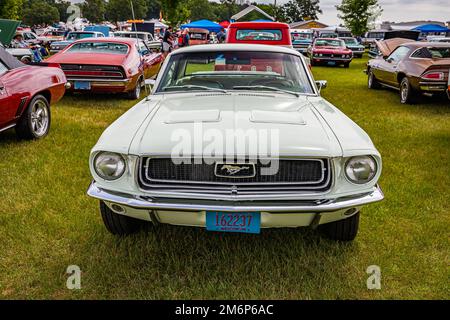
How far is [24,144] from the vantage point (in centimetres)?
585

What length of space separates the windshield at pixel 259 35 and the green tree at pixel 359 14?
93.1 ft

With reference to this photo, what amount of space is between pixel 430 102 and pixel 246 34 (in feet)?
16.0

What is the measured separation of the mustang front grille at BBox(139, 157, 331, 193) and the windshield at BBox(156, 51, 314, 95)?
4.50 ft

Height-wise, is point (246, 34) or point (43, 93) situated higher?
point (246, 34)

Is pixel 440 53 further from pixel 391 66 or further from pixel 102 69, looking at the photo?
pixel 102 69

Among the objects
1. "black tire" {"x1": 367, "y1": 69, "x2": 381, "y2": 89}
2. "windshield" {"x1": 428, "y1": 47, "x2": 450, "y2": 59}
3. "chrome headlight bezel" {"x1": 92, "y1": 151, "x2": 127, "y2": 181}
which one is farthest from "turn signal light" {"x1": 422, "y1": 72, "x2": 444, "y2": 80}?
"chrome headlight bezel" {"x1": 92, "y1": 151, "x2": 127, "y2": 181}

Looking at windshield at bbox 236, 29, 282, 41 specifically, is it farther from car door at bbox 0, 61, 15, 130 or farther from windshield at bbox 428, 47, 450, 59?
car door at bbox 0, 61, 15, 130

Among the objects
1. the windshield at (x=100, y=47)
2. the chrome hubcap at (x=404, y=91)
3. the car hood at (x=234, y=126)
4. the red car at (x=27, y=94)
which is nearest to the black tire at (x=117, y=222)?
the car hood at (x=234, y=126)

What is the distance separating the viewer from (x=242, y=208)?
2580mm

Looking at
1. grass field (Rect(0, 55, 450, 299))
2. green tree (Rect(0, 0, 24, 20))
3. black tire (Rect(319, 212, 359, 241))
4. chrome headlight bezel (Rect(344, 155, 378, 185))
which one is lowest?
grass field (Rect(0, 55, 450, 299))

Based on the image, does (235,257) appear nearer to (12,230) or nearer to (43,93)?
(12,230)

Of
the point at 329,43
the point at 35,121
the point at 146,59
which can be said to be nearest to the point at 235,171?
the point at 35,121

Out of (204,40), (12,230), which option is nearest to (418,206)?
(12,230)

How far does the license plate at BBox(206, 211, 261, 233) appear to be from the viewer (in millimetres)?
2643
